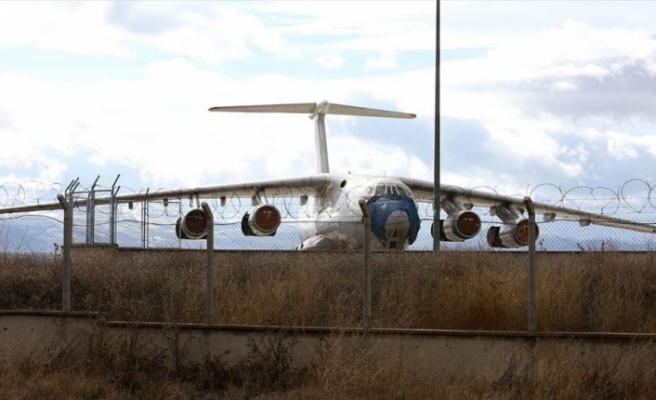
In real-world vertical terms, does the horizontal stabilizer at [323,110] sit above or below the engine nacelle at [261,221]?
above

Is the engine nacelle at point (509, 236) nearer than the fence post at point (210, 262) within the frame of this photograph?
No

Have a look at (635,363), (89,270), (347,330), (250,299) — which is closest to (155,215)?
(89,270)

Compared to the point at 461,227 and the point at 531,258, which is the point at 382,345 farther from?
the point at 461,227

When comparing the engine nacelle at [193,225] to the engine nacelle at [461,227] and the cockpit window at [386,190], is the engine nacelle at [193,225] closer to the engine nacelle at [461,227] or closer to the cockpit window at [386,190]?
the cockpit window at [386,190]

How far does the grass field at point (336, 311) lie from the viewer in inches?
391

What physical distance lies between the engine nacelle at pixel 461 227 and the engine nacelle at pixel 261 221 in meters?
4.36

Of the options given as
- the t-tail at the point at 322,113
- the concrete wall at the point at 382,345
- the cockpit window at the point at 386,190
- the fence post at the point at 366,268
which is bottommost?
the concrete wall at the point at 382,345

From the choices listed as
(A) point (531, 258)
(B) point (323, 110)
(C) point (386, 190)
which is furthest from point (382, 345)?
(B) point (323, 110)

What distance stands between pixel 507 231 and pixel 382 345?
14.9m

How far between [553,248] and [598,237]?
0.83m

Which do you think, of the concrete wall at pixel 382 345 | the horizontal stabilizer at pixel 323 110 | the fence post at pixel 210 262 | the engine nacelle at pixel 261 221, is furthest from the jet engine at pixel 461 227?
the concrete wall at pixel 382 345

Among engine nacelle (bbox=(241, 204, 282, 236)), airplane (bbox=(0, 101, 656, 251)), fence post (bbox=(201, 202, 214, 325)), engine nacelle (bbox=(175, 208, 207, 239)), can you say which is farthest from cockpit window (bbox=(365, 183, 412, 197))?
fence post (bbox=(201, 202, 214, 325))

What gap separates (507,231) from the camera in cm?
2506

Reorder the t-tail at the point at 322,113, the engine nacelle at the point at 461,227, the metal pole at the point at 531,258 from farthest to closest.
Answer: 1. the t-tail at the point at 322,113
2. the engine nacelle at the point at 461,227
3. the metal pole at the point at 531,258
